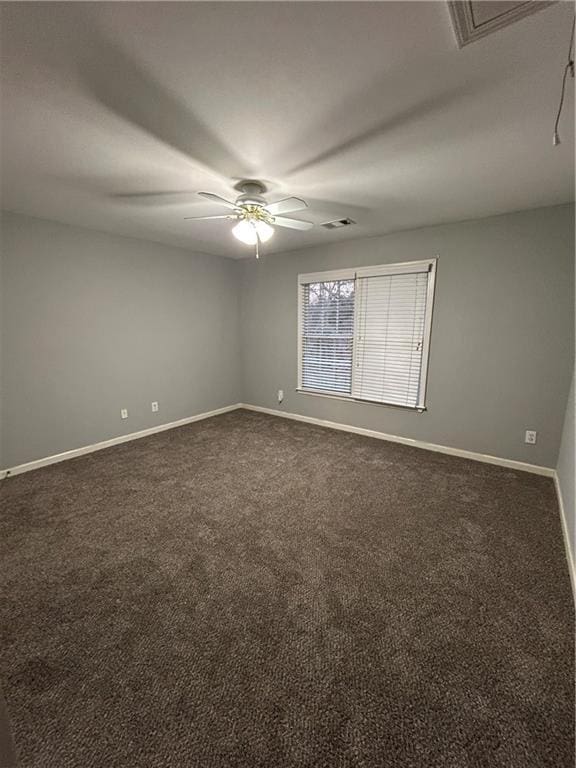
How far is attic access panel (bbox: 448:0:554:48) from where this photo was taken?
902 millimetres

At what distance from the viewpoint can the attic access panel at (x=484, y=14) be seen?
35.5 inches

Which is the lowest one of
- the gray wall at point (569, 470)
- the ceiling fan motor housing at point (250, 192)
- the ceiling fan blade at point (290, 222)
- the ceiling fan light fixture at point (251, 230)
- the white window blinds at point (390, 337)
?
the gray wall at point (569, 470)

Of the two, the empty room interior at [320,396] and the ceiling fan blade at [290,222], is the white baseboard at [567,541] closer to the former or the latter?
the empty room interior at [320,396]

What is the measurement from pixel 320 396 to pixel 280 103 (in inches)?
129

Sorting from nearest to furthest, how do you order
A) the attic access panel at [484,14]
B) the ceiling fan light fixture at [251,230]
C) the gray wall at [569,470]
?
1. the attic access panel at [484,14]
2. the gray wall at [569,470]
3. the ceiling fan light fixture at [251,230]

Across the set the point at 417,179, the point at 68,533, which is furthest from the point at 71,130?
the point at 68,533

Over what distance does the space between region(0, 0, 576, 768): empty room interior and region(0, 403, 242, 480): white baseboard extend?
26mm

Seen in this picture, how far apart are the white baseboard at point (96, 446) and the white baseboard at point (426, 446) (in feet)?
3.48

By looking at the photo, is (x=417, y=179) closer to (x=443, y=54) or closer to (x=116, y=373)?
(x=443, y=54)

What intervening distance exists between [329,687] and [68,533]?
193 centimetres

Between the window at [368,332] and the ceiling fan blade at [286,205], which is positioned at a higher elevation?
the ceiling fan blade at [286,205]

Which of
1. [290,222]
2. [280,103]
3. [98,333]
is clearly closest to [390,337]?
[290,222]

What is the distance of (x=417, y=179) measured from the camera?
2072mm

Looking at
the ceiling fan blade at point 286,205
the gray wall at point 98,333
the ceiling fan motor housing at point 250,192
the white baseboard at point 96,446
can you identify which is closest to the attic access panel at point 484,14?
the ceiling fan blade at point 286,205
